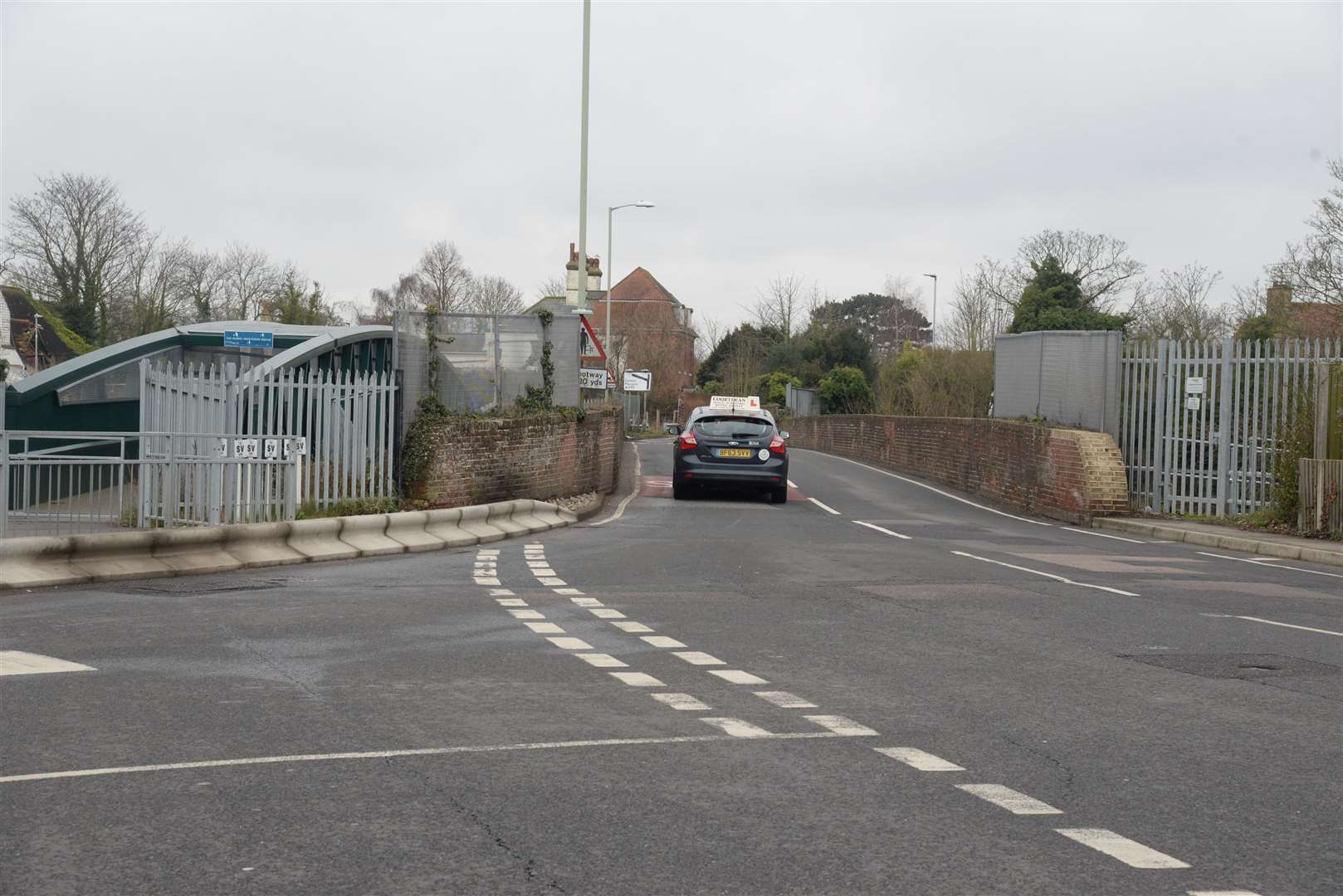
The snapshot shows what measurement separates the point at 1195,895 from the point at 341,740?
12.0 ft

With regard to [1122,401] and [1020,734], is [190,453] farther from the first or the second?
[1122,401]

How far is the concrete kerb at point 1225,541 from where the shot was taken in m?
17.8

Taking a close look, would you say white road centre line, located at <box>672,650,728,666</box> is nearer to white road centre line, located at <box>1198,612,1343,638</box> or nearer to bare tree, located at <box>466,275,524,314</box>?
white road centre line, located at <box>1198,612,1343,638</box>

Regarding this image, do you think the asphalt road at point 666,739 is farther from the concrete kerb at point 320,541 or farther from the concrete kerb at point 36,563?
the concrete kerb at point 320,541

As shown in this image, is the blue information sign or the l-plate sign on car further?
the l-plate sign on car

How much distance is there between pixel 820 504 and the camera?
87.2 feet

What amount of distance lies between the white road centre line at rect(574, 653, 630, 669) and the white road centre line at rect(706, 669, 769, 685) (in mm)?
566

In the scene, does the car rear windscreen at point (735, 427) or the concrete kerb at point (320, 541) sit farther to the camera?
the car rear windscreen at point (735, 427)

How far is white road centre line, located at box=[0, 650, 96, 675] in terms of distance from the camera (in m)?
8.01

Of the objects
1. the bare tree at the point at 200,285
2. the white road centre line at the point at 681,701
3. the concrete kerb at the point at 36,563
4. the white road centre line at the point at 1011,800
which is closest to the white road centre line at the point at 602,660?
the white road centre line at the point at 681,701

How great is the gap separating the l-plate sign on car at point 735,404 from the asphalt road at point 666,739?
13.4 meters

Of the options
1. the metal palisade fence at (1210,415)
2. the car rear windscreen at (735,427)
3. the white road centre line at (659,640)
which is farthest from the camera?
the car rear windscreen at (735,427)

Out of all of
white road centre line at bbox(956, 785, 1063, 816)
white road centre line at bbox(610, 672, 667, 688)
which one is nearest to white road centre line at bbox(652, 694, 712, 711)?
white road centre line at bbox(610, 672, 667, 688)

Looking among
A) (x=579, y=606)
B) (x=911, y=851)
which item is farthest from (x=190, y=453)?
(x=911, y=851)
